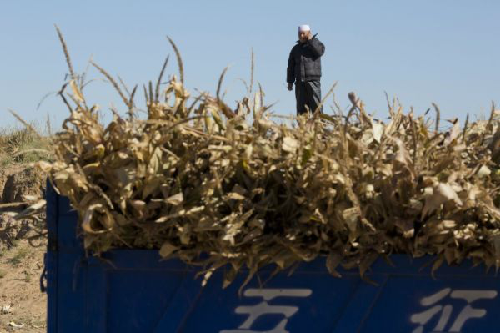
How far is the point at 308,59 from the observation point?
12344 mm

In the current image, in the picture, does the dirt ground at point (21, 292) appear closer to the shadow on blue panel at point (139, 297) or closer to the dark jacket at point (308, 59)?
the dark jacket at point (308, 59)

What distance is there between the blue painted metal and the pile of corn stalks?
2.6 inches

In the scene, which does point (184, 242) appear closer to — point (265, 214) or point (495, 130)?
point (265, 214)

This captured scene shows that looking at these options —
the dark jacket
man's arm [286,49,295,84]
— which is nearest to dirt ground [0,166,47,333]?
man's arm [286,49,295,84]

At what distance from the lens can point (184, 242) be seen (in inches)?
124

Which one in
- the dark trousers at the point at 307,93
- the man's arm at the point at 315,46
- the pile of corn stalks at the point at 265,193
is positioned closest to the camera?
the pile of corn stalks at the point at 265,193

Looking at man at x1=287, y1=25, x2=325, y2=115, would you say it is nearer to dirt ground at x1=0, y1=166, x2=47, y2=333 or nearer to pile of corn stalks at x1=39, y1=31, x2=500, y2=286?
dirt ground at x1=0, y1=166, x2=47, y2=333

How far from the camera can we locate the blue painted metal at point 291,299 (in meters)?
3.22

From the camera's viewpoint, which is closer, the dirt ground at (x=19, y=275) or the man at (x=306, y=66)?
the dirt ground at (x=19, y=275)

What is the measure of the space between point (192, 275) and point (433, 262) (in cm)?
87

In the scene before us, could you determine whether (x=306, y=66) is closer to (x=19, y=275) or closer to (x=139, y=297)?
(x=19, y=275)

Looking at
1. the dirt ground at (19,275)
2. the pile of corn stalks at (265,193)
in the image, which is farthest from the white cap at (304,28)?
the pile of corn stalks at (265,193)

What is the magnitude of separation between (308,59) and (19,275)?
4981mm

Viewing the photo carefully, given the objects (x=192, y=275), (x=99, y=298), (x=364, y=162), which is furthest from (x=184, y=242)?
(x=364, y=162)
